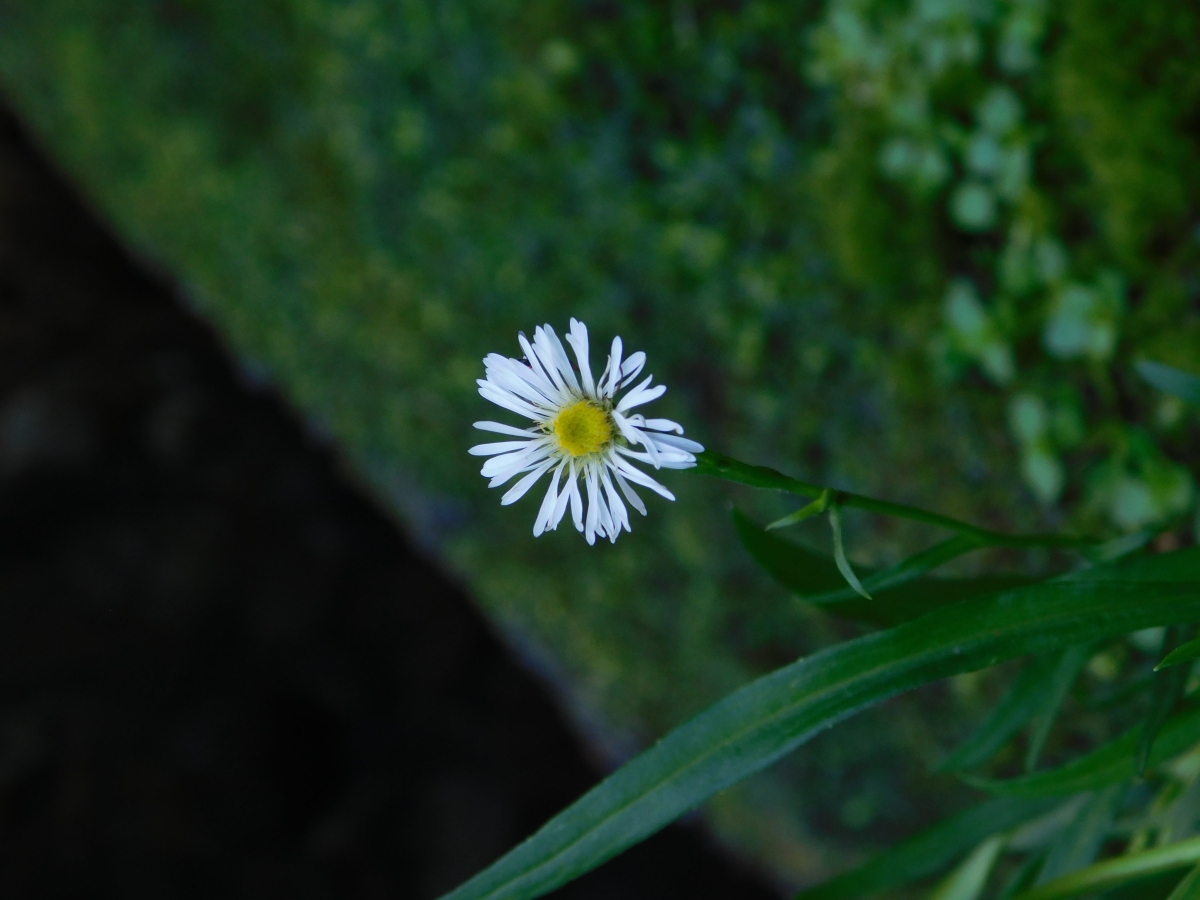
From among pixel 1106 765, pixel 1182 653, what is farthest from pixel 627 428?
pixel 1106 765

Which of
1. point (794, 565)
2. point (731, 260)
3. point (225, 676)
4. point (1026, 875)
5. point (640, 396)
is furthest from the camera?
point (225, 676)

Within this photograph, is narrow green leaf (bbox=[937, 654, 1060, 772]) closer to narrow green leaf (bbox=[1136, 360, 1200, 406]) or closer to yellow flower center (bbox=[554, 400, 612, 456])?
narrow green leaf (bbox=[1136, 360, 1200, 406])

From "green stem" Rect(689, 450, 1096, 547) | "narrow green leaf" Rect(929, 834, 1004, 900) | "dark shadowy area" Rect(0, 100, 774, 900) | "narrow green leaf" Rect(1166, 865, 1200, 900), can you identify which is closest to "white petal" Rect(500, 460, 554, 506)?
"green stem" Rect(689, 450, 1096, 547)

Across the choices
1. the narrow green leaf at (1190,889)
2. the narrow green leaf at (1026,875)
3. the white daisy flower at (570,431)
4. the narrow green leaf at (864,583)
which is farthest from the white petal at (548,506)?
the narrow green leaf at (1026,875)

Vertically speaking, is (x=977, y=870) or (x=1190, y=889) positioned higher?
(x=977, y=870)

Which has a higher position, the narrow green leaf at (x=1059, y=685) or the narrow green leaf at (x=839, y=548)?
the narrow green leaf at (x=1059, y=685)

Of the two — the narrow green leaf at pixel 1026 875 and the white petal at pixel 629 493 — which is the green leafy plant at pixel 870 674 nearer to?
the white petal at pixel 629 493

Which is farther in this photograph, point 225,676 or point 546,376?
point 225,676

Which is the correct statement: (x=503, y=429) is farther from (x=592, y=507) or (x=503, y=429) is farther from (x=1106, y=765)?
(x=1106, y=765)
